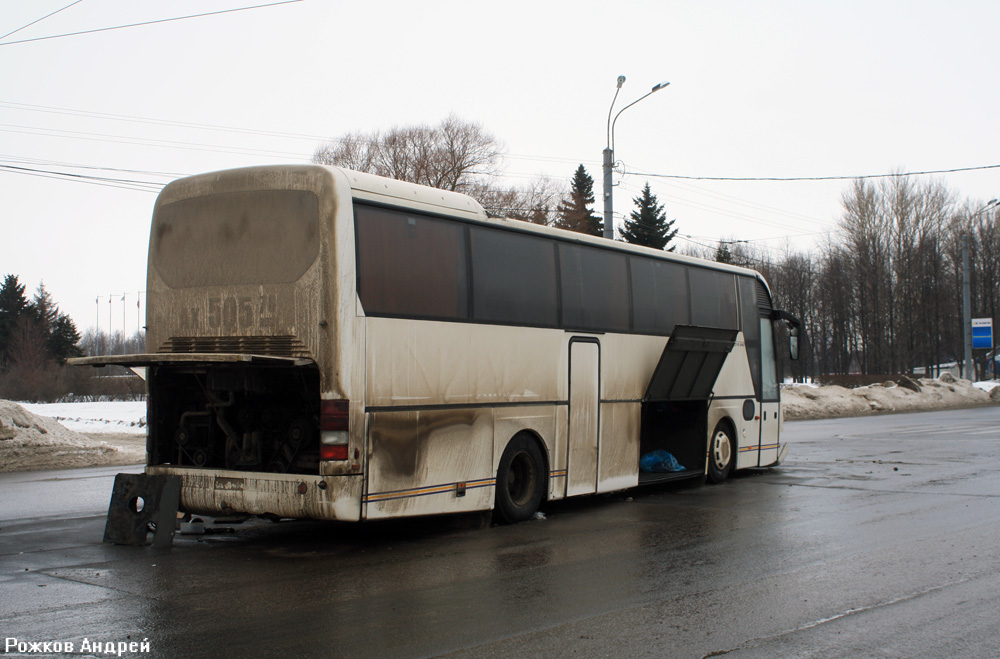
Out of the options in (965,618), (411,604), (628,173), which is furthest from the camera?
(628,173)

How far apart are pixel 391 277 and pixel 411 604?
3.22m

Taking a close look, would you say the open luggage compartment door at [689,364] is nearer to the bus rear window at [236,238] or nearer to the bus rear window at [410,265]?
the bus rear window at [410,265]

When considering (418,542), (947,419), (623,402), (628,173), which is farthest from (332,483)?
(947,419)

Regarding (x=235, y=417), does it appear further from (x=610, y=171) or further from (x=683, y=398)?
(x=610, y=171)

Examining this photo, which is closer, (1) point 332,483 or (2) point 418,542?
(1) point 332,483

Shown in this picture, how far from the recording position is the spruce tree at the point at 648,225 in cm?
5966

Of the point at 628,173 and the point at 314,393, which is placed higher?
the point at 628,173

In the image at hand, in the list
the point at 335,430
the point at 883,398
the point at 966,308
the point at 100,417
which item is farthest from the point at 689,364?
the point at 966,308

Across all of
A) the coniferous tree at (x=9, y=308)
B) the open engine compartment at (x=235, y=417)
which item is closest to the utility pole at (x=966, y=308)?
the open engine compartment at (x=235, y=417)

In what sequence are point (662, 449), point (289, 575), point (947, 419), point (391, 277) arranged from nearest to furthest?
point (289, 575), point (391, 277), point (662, 449), point (947, 419)

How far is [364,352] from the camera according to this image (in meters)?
8.10

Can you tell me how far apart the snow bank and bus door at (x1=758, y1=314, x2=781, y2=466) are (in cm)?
1824

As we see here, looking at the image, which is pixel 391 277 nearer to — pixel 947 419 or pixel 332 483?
pixel 332 483

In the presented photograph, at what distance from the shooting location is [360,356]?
8.05m
